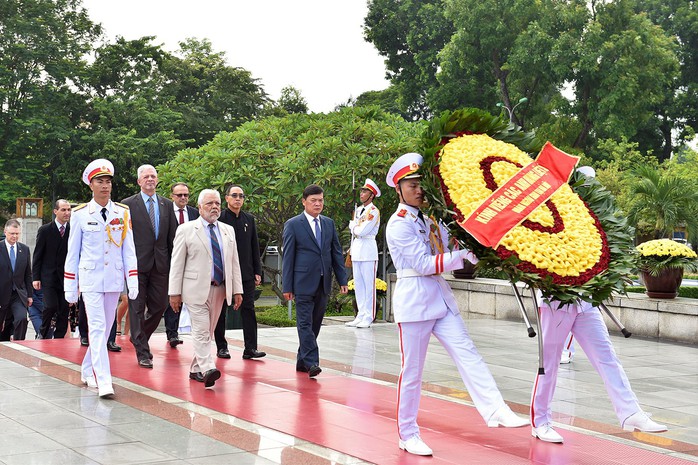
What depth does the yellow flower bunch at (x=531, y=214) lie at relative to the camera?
585 centimetres

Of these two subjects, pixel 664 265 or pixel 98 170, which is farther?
pixel 664 265

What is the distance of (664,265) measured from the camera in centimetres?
1310

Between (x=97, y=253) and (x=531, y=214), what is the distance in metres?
4.28

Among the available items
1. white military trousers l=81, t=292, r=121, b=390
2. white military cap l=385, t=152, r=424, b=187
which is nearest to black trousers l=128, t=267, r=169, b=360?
white military trousers l=81, t=292, r=121, b=390

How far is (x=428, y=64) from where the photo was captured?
140 feet

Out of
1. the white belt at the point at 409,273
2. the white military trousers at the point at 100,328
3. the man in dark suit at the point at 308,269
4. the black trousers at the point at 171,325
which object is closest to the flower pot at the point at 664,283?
the man in dark suit at the point at 308,269

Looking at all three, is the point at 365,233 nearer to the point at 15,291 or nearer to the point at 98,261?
the point at 15,291

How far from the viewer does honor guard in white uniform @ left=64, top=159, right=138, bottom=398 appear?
8.32 m

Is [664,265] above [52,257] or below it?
above

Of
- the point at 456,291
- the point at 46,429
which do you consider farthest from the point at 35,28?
the point at 46,429

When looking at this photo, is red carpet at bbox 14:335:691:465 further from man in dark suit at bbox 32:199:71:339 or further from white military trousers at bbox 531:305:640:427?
man in dark suit at bbox 32:199:71:339

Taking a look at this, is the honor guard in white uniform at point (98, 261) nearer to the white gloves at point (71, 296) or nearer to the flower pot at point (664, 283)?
the white gloves at point (71, 296)

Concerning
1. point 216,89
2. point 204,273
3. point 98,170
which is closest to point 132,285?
point 204,273

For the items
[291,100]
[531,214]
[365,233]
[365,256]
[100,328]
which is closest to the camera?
[531,214]
